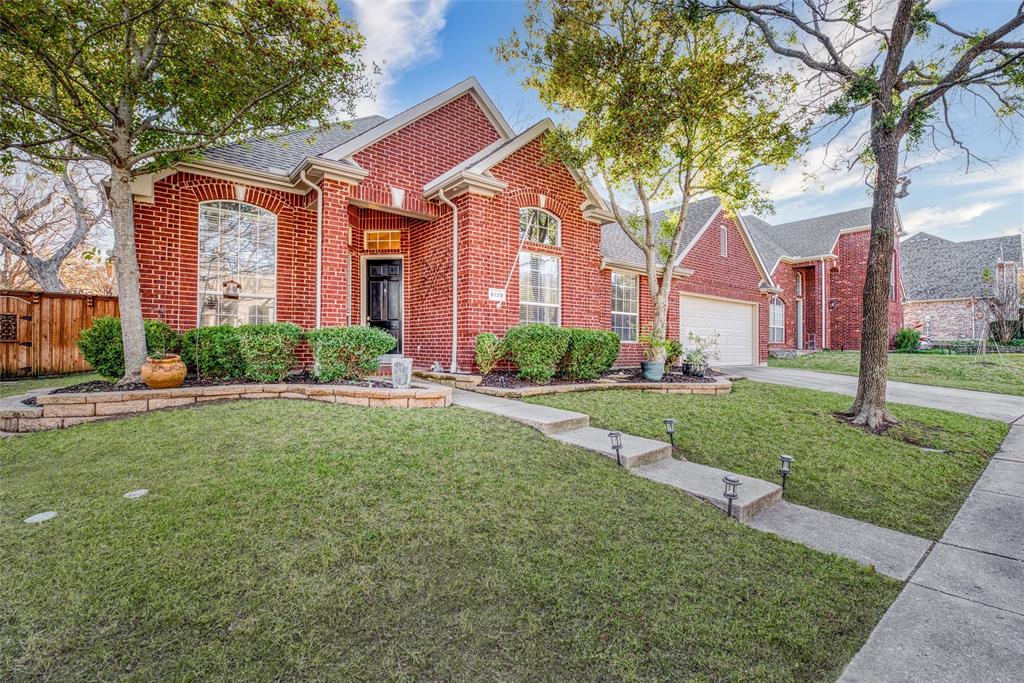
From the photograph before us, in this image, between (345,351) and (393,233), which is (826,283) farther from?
(345,351)

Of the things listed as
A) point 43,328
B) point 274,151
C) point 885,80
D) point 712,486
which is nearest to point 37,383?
point 43,328

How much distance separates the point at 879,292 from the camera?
21.7 feet

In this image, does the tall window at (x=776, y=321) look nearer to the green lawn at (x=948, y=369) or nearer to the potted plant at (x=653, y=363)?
the green lawn at (x=948, y=369)

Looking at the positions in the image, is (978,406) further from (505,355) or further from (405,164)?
(405,164)

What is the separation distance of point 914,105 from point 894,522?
6461 millimetres

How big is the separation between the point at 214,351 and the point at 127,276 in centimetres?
148

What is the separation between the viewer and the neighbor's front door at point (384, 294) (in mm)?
9977

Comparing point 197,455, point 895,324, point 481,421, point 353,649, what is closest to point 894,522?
point 481,421

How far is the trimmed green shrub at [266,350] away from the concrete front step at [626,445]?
4.28m

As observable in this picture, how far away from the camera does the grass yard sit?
1885 millimetres

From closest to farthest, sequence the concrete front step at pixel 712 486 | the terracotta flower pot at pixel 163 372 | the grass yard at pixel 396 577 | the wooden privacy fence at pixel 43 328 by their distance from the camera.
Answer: the grass yard at pixel 396 577
the concrete front step at pixel 712 486
the terracotta flower pot at pixel 163 372
the wooden privacy fence at pixel 43 328

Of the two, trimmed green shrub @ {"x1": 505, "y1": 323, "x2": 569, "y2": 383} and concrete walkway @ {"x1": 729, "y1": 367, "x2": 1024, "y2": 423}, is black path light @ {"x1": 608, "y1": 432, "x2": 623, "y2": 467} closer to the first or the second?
trimmed green shrub @ {"x1": 505, "y1": 323, "x2": 569, "y2": 383}

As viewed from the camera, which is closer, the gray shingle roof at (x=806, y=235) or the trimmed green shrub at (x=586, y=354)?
the trimmed green shrub at (x=586, y=354)

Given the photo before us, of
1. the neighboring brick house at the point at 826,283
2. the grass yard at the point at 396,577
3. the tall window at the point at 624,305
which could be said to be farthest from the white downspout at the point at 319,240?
the neighboring brick house at the point at 826,283
